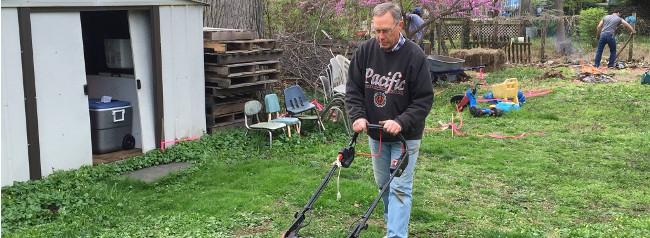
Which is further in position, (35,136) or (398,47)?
(35,136)

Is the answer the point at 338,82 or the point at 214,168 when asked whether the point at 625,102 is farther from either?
the point at 214,168

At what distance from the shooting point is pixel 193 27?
333 inches

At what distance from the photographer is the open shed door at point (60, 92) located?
6.88 metres

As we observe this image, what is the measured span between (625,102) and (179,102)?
8395 mm

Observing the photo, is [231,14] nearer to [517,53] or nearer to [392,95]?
[392,95]

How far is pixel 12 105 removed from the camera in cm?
656

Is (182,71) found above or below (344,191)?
above

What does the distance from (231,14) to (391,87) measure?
6.84 m

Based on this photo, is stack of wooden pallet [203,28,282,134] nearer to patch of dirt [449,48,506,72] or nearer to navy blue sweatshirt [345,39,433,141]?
navy blue sweatshirt [345,39,433,141]

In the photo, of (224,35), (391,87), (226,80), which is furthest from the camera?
(224,35)

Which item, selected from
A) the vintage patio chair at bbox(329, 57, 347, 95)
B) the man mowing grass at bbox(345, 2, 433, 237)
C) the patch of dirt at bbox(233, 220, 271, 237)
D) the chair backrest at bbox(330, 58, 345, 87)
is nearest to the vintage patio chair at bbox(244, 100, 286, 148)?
the vintage patio chair at bbox(329, 57, 347, 95)

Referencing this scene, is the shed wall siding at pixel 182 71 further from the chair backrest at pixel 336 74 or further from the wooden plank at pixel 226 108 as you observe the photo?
the chair backrest at pixel 336 74

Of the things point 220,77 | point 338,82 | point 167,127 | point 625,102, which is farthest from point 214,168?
point 625,102

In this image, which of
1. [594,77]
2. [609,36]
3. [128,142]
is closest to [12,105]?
[128,142]
